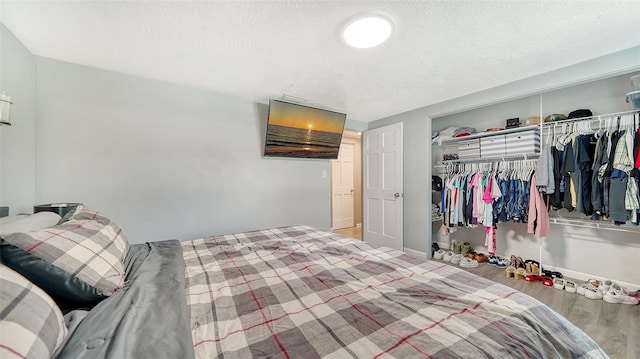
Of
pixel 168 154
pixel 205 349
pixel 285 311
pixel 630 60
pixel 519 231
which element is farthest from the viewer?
pixel 519 231

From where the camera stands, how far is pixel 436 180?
3.57 meters

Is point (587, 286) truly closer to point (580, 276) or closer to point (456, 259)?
point (580, 276)

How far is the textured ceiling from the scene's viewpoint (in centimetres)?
141

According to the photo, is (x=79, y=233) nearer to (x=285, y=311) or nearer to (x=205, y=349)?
(x=205, y=349)

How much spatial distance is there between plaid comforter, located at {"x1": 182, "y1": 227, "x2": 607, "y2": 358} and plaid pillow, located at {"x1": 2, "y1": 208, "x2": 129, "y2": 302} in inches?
12.7

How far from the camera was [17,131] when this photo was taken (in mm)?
1691

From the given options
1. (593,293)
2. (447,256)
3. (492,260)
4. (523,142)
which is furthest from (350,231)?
Result: (593,293)

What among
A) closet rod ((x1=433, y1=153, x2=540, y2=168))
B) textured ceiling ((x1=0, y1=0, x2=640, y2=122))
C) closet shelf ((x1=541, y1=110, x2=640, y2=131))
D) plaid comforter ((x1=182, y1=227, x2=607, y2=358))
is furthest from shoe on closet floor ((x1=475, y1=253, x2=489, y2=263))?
plaid comforter ((x1=182, y1=227, x2=607, y2=358))

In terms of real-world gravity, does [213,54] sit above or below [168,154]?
above

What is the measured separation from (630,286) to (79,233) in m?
4.45

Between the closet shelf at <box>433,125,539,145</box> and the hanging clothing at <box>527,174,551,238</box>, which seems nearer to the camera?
the hanging clothing at <box>527,174,551,238</box>

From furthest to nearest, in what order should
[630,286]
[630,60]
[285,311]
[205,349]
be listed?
[630,286] < [630,60] < [285,311] < [205,349]

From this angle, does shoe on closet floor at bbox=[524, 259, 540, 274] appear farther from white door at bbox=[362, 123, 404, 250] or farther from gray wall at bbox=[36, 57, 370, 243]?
gray wall at bbox=[36, 57, 370, 243]

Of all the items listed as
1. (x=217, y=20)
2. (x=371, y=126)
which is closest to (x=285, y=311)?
(x=217, y=20)
